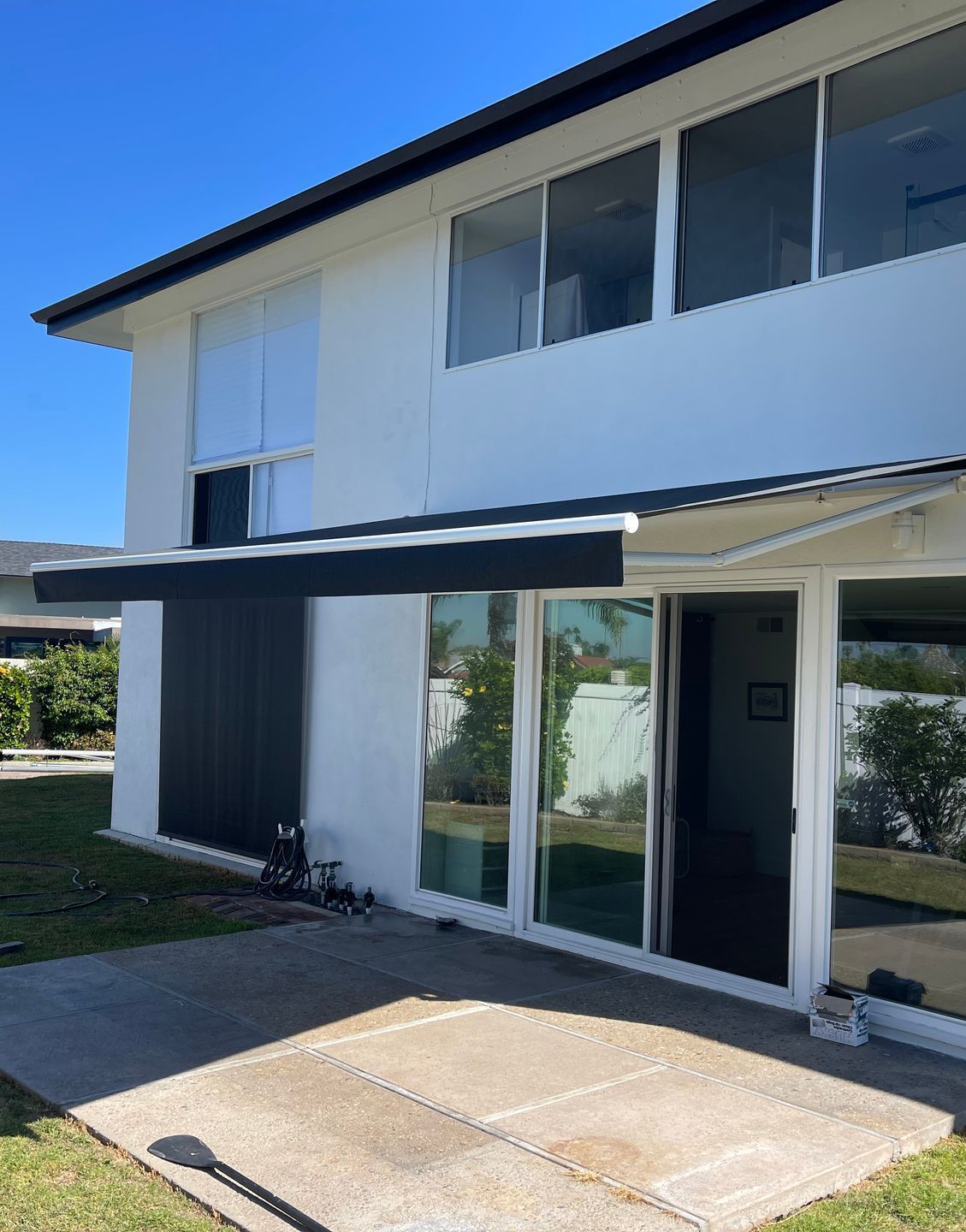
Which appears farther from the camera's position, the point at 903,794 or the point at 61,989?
the point at 61,989

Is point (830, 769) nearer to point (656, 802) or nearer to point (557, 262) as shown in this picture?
point (656, 802)

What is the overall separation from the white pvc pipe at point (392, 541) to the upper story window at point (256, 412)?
2.71 m

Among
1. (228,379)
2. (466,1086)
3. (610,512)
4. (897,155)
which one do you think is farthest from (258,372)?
(466,1086)

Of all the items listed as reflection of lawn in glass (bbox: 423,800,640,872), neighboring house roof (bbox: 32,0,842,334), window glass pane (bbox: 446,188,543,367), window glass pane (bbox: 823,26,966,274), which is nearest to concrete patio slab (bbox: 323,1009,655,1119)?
reflection of lawn in glass (bbox: 423,800,640,872)

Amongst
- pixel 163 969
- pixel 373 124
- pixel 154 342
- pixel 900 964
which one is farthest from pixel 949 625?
pixel 373 124

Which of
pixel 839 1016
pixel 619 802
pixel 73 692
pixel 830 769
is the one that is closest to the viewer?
pixel 839 1016

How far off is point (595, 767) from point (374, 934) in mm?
2549

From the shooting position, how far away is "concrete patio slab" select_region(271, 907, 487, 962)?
9.57 meters

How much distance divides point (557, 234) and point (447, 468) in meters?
2.42

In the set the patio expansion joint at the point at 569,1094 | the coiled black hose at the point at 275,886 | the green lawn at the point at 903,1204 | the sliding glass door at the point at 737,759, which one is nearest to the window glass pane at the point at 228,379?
the coiled black hose at the point at 275,886

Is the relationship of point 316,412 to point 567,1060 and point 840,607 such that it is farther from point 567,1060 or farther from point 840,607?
point 567,1060

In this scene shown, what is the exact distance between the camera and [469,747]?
1073 centimetres

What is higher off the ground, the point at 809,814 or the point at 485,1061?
the point at 809,814

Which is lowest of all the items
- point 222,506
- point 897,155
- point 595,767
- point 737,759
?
point 737,759
